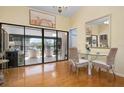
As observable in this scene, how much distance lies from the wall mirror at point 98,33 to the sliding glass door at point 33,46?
8.42 feet

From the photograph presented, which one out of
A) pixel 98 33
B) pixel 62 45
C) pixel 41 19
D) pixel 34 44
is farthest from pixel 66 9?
pixel 34 44

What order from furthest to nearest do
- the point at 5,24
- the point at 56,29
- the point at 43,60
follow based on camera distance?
the point at 56,29 → the point at 43,60 → the point at 5,24

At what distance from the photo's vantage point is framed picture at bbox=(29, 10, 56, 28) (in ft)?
19.3

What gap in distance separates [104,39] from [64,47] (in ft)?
10.9

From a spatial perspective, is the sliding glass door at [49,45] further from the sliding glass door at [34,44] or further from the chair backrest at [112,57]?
the chair backrest at [112,57]

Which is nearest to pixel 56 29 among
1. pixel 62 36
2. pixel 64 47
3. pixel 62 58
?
pixel 62 36

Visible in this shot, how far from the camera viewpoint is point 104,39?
4691mm

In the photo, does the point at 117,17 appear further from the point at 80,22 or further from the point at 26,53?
the point at 26,53

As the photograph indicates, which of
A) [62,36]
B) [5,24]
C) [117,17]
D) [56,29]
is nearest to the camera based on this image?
[117,17]

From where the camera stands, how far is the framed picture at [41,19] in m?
5.88

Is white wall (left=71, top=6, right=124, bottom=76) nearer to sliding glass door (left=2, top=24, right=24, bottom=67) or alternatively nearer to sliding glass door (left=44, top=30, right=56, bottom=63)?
sliding glass door (left=44, top=30, right=56, bottom=63)

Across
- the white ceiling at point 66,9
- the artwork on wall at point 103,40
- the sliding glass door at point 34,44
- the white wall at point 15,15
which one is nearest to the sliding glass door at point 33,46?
the sliding glass door at point 34,44

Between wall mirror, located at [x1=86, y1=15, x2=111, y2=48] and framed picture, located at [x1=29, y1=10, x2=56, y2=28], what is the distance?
2.04 m

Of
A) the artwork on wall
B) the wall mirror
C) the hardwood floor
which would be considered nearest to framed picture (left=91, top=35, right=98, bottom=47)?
the wall mirror
